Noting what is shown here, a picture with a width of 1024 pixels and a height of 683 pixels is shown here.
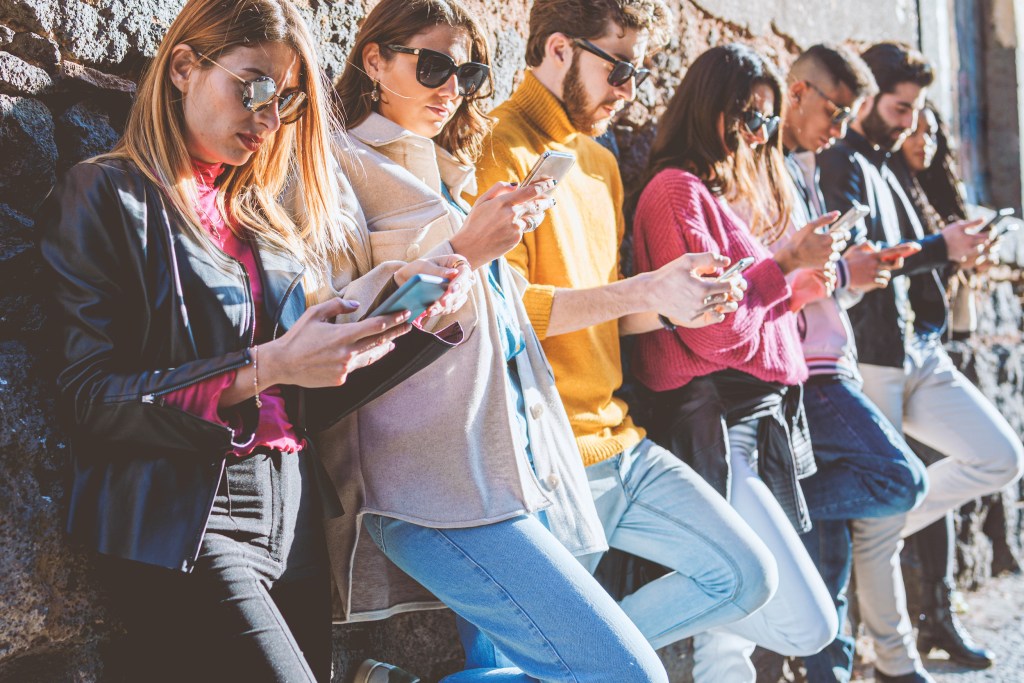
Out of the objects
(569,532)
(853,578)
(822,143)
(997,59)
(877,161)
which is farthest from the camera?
(997,59)

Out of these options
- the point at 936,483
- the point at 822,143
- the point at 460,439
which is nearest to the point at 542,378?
the point at 460,439

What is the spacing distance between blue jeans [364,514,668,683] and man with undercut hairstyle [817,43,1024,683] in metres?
1.87

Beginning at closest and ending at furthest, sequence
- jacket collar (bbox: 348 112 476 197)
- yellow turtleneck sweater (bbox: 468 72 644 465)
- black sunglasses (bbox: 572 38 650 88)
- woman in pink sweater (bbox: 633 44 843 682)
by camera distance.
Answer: jacket collar (bbox: 348 112 476 197)
yellow turtleneck sweater (bbox: 468 72 644 465)
black sunglasses (bbox: 572 38 650 88)
woman in pink sweater (bbox: 633 44 843 682)

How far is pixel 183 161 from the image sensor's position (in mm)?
1826

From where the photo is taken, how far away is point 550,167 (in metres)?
2.04

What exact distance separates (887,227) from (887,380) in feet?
1.76

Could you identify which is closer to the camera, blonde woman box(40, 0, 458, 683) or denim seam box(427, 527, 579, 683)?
blonde woman box(40, 0, 458, 683)

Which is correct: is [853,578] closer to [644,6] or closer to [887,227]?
[887,227]

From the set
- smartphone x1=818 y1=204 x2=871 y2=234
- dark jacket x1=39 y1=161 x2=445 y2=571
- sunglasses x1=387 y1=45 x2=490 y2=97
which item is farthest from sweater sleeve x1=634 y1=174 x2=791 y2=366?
dark jacket x1=39 y1=161 x2=445 y2=571

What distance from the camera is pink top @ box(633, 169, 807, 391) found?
2.79m

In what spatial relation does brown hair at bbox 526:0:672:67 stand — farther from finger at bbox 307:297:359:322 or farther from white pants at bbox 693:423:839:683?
finger at bbox 307:297:359:322

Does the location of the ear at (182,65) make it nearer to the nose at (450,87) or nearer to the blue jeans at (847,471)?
the nose at (450,87)

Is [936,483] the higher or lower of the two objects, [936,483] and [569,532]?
the lower

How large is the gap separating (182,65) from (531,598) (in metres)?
1.11
